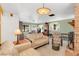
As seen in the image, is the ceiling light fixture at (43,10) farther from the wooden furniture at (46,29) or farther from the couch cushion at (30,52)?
the couch cushion at (30,52)

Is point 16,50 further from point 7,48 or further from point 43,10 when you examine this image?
point 43,10

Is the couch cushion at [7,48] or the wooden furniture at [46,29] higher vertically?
the wooden furniture at [46,29]

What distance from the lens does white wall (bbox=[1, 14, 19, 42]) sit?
1.76 meters

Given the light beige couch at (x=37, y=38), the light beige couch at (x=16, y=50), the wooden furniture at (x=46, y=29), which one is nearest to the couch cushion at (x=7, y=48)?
the light beige couch at (x=16, y=50)

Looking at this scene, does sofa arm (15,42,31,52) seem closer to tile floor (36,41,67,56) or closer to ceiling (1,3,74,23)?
tile floor (36,41,67,56)

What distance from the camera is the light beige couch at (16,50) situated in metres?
1.77

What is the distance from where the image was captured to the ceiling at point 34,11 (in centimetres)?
178

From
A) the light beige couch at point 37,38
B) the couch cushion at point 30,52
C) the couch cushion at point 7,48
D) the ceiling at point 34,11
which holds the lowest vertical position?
the couch cushion at point 30,52

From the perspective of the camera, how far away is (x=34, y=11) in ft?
5.90

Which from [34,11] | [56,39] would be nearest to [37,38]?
[56,39]

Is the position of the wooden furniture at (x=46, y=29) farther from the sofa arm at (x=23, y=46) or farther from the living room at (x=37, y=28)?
the sofa arm at (x=23, y=46)

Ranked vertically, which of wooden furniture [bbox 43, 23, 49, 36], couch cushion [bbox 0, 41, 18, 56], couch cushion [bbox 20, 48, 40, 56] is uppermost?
wooden furniture [bbox 43, 23, 49, 36]

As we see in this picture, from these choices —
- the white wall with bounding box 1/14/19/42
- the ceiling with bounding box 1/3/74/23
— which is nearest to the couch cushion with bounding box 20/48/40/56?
the white wall with bounding box 1/14/19/42

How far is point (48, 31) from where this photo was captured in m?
1.79
